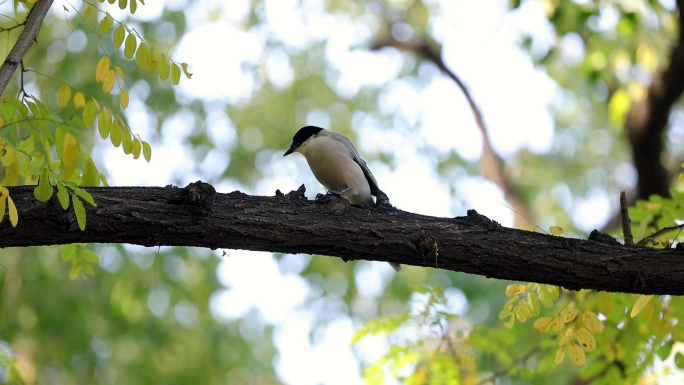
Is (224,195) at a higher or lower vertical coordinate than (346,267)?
lower

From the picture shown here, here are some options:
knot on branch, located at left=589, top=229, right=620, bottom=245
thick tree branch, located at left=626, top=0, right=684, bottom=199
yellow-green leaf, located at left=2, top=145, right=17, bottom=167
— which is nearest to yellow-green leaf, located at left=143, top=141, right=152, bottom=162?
yellow-green leaf, located at left=2, top=145, right=17, bottom=167

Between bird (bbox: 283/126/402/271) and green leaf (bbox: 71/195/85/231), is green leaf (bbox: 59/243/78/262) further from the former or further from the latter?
bird (bbox: 283/126/402/271)

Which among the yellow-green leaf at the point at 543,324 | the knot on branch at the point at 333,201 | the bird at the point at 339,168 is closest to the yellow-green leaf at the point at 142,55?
the knot on branch at the point at 333,201

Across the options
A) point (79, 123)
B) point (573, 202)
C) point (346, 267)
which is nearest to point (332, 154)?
point (79, 123)

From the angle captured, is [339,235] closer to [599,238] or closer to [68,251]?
[599,238]

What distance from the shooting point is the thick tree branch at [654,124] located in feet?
20.7

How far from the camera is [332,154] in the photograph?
192 inches

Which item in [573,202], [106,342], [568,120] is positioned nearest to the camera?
[106,342]

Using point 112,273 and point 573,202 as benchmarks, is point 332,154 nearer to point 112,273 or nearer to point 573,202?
point 112,273

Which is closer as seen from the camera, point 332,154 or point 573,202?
point 332,154

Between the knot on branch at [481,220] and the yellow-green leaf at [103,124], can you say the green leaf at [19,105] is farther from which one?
the knot on branch at [481,220]

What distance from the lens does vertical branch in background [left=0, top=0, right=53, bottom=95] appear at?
2572mm

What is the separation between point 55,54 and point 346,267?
4663mm

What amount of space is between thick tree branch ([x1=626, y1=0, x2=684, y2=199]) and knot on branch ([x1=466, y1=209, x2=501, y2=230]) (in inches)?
165
